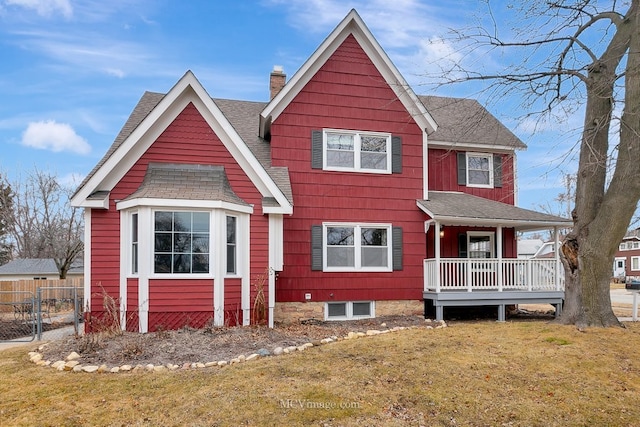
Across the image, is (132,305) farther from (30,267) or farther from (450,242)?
(30,267)

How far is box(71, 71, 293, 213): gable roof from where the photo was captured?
10055 mm

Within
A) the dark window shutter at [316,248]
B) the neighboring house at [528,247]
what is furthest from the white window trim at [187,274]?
the neighboring house at [528,247]

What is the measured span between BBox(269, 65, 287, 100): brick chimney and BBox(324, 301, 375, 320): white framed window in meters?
7.84

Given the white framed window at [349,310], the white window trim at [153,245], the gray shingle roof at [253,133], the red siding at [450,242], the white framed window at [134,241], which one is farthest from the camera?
the red siding at [450,242]

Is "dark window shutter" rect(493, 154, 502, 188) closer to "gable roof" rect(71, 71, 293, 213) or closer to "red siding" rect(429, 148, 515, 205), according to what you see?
"red siding" rect(429, 148, 515, 205)

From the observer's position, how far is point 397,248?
13.0 m

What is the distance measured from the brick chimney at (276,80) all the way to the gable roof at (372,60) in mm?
2899

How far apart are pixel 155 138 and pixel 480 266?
10043mm

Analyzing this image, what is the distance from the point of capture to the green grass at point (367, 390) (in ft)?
17.4

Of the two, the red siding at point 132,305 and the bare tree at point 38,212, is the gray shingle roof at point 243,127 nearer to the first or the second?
the red siding at point 132,305

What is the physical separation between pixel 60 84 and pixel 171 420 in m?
20.4

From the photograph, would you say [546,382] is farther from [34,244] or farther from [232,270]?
[34,244]

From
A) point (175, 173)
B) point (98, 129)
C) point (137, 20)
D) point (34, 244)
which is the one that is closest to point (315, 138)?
point (175, 173)

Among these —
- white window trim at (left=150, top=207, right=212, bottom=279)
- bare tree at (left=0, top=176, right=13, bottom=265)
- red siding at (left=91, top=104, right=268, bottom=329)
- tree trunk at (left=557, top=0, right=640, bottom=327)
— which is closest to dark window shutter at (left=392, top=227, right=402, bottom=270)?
red siding at (left=91, top=104, right=268, bottom=329)
